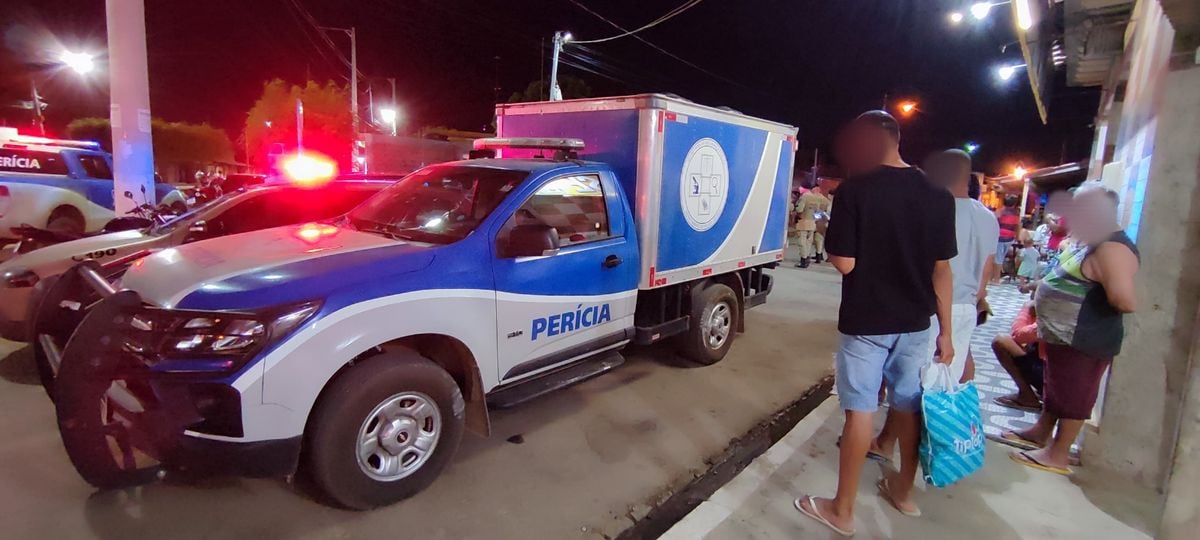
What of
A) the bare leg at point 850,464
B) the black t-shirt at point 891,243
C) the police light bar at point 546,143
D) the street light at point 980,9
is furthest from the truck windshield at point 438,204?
the street light at point 980,9

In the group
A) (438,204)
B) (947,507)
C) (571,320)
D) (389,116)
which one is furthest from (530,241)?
(389,116)

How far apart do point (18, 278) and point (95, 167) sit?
8.84m

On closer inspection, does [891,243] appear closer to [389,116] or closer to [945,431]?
[945,431]

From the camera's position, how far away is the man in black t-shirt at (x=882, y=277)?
2764 millimetres

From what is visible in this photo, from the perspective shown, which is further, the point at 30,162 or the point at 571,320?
the point at 30,162

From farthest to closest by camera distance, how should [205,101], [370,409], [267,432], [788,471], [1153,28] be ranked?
[205,101] → [1153,28] → [788,471] → [370,409] → [267,432]

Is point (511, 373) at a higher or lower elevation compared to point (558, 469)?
higher

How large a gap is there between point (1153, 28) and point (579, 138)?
4974mm

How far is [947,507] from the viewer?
325cm

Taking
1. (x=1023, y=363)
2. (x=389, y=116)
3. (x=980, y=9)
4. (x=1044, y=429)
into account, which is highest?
(x=389, y=116)

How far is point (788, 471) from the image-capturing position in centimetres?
360

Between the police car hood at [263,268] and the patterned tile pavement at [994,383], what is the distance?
429 centimetres

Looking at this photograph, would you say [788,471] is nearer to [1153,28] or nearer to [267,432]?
[267,432]

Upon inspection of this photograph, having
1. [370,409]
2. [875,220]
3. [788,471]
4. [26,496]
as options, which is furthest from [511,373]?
[26,496]
